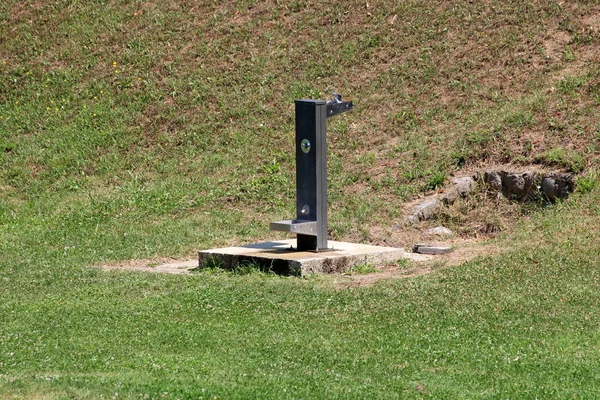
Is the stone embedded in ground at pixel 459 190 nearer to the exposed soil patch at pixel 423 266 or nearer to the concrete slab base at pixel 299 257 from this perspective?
the exposed soil patch at pixel 423 266

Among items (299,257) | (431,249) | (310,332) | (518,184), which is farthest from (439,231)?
(310,332)

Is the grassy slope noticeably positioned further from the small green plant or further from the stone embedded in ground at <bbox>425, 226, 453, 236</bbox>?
the stone embedded in ground at <bbox>425, 226, 453, 236</bbox>

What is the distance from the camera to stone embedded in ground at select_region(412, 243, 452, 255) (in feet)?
41.0

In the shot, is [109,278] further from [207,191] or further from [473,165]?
[473,165]

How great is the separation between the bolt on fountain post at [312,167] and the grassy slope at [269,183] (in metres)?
1.11

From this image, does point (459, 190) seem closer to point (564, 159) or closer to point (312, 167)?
point (564, 159)

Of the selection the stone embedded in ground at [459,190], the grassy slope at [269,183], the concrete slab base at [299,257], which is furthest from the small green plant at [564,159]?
the concrete slab base at [299,257]

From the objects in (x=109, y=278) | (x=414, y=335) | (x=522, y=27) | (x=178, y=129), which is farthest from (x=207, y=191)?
(x=414, y=335)

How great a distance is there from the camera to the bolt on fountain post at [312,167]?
460 inches

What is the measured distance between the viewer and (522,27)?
17.5 m

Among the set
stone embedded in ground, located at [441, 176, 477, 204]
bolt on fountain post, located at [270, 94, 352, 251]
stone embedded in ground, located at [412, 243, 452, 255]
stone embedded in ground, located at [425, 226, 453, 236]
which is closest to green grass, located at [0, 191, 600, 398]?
bolt on fountain post, located at [270, 94, 352, 251]

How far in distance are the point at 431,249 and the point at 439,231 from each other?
3.67 ft

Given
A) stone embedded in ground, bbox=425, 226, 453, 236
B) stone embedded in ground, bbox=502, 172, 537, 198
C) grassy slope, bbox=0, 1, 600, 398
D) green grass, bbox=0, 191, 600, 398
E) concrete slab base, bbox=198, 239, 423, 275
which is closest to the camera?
green grass, bbox=0, 191, 600, 398

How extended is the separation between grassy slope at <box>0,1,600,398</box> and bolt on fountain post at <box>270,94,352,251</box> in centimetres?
111
